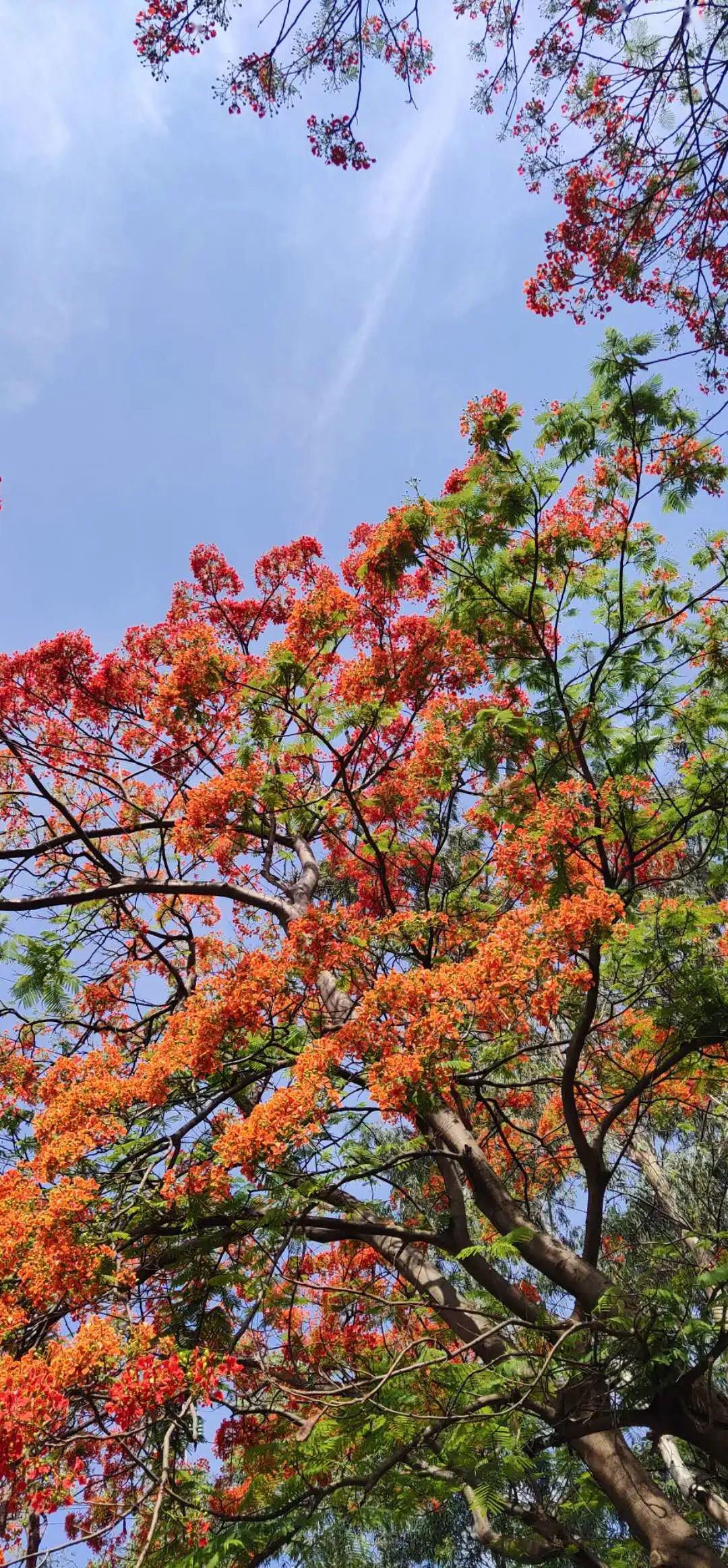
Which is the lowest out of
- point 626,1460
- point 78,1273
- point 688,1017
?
point 626,1460

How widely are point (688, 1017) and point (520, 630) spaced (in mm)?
3220

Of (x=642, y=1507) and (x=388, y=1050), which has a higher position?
(x=388, y=1050)

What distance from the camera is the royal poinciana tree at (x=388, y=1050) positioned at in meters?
4.66

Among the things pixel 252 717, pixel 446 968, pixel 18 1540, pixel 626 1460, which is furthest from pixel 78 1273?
pixel 252 717

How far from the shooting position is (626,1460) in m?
4.90

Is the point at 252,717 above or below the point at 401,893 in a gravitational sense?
above

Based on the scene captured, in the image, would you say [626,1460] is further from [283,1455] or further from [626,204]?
[626,204]

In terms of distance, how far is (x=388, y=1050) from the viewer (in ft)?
17.4

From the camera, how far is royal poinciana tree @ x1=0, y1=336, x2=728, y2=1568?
466 centimetres

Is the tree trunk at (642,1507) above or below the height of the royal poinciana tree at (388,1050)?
below

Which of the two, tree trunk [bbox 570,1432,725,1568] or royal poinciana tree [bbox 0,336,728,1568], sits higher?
royal poinciana tree [bbox 0,336,728,1568]

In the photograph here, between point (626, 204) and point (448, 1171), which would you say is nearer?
point (626, 204)

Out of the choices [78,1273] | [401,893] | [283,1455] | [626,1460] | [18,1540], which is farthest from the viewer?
[401,893]

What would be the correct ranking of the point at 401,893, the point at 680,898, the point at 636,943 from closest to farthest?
1. the point at 636,943
2. the point at 680,898
3. the point at 401,893
